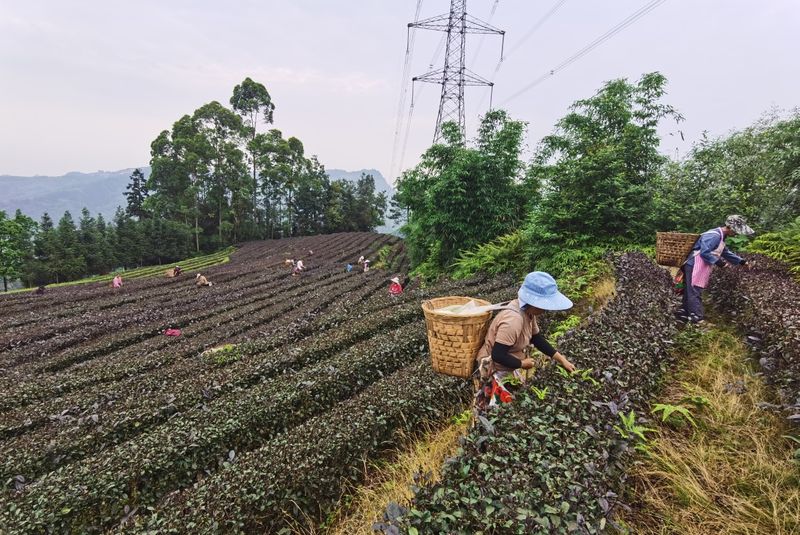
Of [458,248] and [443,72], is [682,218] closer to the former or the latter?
[458,248]

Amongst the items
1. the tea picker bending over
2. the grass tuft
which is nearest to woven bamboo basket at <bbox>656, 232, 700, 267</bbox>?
the tea picker bending over

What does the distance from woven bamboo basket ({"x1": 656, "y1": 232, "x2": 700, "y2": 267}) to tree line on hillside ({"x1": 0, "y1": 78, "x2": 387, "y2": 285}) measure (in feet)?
148

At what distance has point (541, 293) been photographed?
3.42 metres

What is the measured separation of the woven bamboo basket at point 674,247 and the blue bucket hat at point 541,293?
4.58 m

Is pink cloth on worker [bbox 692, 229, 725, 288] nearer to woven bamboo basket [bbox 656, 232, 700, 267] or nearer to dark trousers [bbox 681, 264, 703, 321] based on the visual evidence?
dark trousers [bbox 681, 264, 703, 321]

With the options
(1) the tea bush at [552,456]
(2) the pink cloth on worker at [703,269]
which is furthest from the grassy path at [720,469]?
(2) the pink cloth on worker at [703,269]

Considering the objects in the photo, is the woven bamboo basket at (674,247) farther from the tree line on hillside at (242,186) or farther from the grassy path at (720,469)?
the tree line on hillside at (242,186)

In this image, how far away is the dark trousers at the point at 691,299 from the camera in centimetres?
545

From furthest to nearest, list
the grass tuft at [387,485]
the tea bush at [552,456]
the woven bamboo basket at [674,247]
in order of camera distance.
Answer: the woven bamboo basket at [674,247], the grass tuft at [387,485], the tea bush at [552,456]

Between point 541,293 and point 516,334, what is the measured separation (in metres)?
0.45

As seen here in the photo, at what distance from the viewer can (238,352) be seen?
8516 millimetres

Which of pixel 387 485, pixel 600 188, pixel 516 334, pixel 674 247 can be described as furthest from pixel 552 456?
pixel 600 188

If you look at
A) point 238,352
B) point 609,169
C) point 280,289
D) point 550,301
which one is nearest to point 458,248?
point 609,169

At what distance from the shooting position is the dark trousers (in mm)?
5446
